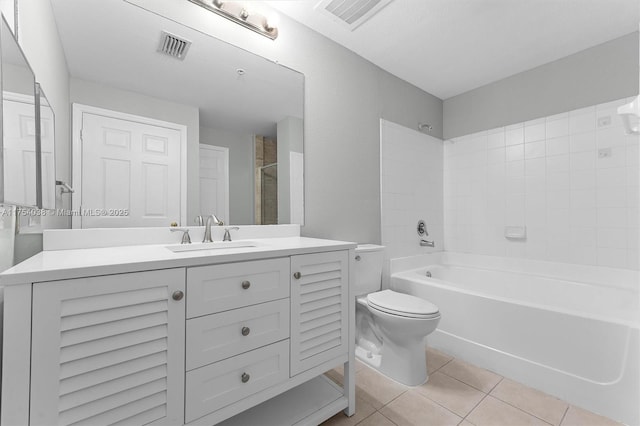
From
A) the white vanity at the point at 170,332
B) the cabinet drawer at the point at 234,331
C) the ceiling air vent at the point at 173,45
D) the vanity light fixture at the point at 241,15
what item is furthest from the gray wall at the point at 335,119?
the cabinet drawer at the point at 234,331

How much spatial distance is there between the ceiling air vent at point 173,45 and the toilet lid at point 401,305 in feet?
5.76

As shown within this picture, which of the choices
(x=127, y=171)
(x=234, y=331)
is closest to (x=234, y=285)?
(x=234, y=331)

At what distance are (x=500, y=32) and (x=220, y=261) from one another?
7.90ft

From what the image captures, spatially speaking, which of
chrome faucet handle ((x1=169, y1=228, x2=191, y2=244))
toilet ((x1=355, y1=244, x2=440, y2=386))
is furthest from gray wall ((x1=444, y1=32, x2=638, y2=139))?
chrome faucet handle ((x1=169, y1=228, x2=191, y2=244))

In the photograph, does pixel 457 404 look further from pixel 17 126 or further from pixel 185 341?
pixel 17 126

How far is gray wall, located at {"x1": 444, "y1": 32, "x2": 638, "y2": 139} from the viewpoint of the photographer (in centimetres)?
202

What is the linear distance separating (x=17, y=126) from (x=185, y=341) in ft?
2.68

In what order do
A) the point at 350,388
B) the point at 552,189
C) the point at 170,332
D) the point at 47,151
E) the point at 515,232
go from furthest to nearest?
the point at 515,232 < the point at 552,189 < the point at 350,388 < the point at 47,151 < the point at 170,332

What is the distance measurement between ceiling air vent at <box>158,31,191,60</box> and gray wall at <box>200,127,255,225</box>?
41 cm

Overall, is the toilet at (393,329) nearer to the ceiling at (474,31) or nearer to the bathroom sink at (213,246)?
the bathroom sink at (213,246)

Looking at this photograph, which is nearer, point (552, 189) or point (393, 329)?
point (393, 329)

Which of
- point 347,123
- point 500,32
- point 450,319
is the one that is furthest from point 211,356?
point 500,32

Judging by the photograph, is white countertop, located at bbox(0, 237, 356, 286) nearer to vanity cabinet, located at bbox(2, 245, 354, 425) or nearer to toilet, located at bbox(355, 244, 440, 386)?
vanity cabinet, located at bbox(2, 245, 354, 425)

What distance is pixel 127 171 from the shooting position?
1.29 metres
